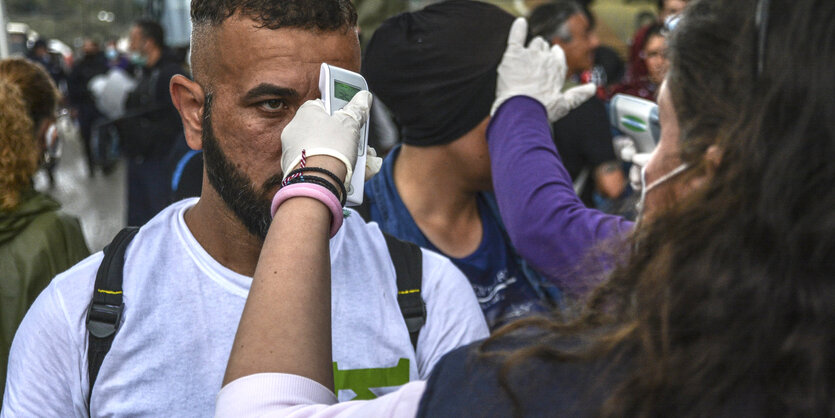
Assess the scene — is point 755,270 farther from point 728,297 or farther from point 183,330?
point 183,330

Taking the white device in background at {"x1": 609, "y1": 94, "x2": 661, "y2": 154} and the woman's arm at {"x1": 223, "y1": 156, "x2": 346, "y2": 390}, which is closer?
the woman's arm at {"x1": 223, "y1": 156, "x2": 346, "y2": 390}

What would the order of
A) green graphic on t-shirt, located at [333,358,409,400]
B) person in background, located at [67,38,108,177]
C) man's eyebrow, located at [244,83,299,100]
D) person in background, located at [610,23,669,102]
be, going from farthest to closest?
person in background, located at [67,38,108,177] < person in background, located at [610,23,669,102] < man's eyebrow, located at [244,83,299,100] < green graphic on t-shirt, located at [333,358,409,400]

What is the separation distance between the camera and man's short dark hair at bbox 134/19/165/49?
23.9 ft

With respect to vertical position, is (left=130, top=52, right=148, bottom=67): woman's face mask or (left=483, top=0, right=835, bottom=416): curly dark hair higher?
(left=483, top=0, right=835, bottom=416): curly dark hair

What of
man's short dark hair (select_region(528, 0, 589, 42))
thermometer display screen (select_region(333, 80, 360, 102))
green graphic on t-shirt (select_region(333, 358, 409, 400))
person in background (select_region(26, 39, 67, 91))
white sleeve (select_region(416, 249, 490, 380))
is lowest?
person in background (select_region(26, 39, 67, 91))

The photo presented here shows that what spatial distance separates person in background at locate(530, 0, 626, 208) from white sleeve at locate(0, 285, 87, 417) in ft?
7.71

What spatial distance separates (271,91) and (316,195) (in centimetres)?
65

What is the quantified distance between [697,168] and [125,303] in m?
1.18

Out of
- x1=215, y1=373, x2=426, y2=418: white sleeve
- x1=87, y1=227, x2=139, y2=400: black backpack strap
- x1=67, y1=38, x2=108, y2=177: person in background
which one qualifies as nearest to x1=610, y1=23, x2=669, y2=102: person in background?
x1=87, y1=227, x2=139, y2=400: black backpack strap

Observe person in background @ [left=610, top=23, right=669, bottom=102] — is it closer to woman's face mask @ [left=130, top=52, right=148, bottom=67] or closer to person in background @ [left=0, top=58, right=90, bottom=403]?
person in background @ [left=0, top=58, right=90, bottom=403]

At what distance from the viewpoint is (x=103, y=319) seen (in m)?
1.67

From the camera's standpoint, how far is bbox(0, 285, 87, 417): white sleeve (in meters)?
1.65

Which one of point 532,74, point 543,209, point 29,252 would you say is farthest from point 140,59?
point 543,209

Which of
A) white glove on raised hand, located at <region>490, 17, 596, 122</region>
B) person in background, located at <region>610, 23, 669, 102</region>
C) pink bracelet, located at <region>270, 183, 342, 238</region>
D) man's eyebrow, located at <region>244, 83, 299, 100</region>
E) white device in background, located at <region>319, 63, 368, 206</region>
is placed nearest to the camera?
pink bracelet, located at <region>270, 183, 342, 238</region>
